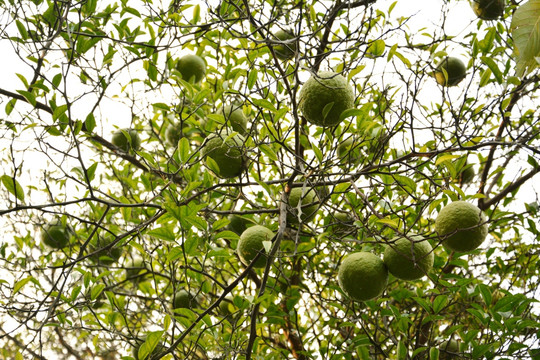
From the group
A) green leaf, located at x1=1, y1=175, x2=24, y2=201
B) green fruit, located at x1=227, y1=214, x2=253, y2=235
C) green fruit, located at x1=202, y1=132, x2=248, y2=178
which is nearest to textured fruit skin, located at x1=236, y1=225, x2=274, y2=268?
green fruit, located at x1=202, y1=132, x2=248, y2=178

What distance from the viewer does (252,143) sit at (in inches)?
75.5

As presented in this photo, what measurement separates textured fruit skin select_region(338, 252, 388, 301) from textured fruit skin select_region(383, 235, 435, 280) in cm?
5

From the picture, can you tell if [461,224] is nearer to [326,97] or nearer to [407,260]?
[407,260]

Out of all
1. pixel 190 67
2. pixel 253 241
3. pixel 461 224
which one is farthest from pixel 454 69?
pixel 253 241

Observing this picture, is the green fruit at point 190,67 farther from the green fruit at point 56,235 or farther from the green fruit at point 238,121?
the green fruit at point 56,235

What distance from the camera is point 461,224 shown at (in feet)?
5.38

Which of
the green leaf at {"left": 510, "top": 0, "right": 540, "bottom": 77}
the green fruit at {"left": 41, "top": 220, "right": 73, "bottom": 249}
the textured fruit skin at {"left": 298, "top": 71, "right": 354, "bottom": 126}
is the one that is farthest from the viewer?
the green fruit at {"left": 41, "top": 220, "right": 73, "bottom": 249}

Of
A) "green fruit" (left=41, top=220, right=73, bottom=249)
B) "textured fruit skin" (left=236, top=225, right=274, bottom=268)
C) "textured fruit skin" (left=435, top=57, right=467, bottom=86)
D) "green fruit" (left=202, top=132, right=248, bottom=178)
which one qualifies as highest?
"textured fruit skin" (left=435, top=57, right=467, bottom=86)

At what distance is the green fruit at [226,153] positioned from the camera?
175 cm

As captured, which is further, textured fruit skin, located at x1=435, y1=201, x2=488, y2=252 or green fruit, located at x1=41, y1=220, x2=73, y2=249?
green fruit, located at x1=41, y1=220, x2=73, y2=249

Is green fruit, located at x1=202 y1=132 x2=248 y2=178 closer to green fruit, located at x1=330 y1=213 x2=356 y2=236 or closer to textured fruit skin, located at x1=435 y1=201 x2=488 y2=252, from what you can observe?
green fruit, located at x1=330 y1=213 x2=356 y2=236

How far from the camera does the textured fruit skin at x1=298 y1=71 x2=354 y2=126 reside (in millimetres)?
1523

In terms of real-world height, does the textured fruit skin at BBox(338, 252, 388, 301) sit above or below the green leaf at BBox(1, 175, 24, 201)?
below

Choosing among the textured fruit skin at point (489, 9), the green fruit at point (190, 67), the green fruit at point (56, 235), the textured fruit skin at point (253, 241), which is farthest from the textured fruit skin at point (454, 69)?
the green fruit at point (56, 235)
